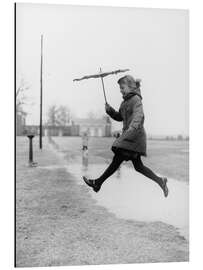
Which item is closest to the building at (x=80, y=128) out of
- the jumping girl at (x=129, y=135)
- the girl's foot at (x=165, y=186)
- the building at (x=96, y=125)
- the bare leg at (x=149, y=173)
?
the building at (x=96, y=125)

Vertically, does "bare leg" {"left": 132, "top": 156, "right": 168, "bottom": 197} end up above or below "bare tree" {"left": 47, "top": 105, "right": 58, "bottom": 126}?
below

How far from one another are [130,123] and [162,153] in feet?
1.46

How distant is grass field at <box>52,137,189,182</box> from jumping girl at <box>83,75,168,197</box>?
9 cm

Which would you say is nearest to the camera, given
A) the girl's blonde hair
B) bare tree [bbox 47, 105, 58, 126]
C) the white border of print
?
the white border of print

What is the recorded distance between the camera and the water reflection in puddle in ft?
15.8

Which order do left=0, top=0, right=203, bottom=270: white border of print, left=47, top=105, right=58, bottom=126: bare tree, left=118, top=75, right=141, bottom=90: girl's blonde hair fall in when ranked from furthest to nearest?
left=118, top=75, right=141, bottom=90: girl's blonde hair, left=47, top=105, right=58, bottom=126: bare tree, left=0, top=0, right=203, bottom=270: white border of print

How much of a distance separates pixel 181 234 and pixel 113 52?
1722mm

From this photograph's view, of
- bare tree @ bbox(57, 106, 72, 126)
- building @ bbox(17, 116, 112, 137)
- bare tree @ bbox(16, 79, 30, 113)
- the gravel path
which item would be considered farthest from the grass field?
bare tree @ bbox(16, 79, 30, 113)

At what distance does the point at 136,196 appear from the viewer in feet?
16.0

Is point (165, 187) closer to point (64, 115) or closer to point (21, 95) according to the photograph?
point (64, 115)

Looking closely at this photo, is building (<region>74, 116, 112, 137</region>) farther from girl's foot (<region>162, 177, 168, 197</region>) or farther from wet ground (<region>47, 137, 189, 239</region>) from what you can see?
girl's foot (<region>162, 177, 168, 197</region>)

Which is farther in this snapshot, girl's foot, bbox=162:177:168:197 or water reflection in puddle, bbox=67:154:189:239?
girl's foot, bbox=162:177:168:197
